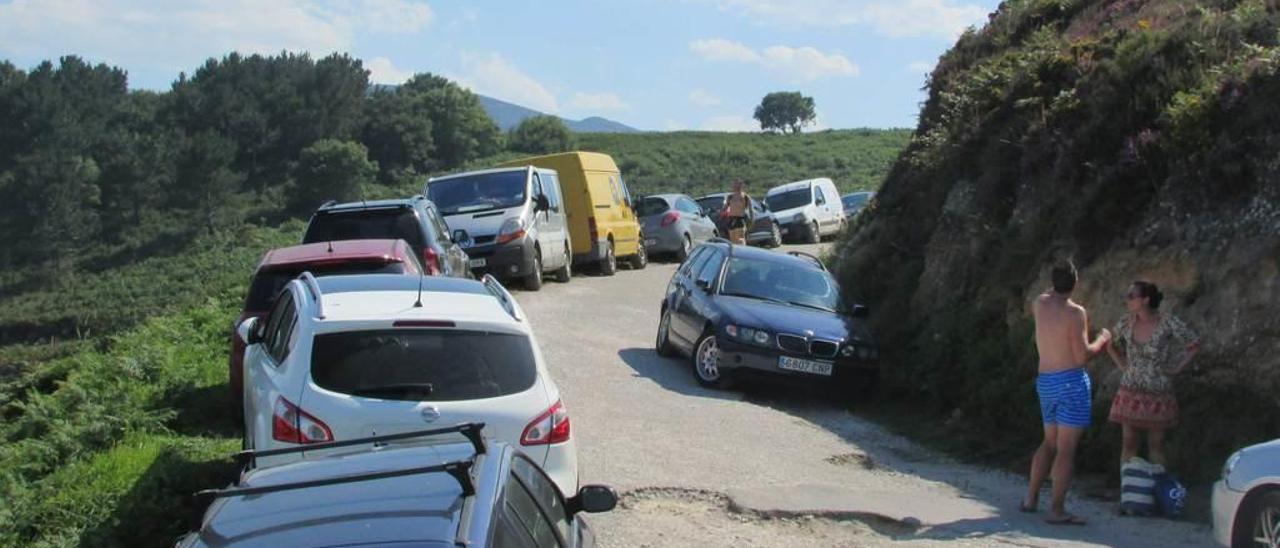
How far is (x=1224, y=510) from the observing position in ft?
26.1

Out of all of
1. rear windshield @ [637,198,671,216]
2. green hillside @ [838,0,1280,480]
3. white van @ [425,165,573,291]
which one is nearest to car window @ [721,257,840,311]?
green hillside @ [838,0,1280,480]

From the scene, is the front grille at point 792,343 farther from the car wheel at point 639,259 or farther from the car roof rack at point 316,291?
the car wheel at point 639,259

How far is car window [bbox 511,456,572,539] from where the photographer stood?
509cm

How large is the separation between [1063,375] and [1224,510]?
1848 millimetres

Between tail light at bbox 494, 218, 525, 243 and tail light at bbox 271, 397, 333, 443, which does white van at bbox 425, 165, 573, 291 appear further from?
tail light at bbox 271, 397, 333, 443

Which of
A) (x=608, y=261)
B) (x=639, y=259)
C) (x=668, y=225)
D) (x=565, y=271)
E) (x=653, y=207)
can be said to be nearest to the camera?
(x=565, y=271)

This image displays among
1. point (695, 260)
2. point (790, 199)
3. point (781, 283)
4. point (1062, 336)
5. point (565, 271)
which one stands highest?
point (790, 199)

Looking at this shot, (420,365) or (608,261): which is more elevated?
(420,365)

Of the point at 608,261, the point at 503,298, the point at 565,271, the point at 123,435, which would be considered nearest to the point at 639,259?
the point at 608,261

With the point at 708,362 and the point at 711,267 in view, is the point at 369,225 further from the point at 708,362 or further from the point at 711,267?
the point at 711,267

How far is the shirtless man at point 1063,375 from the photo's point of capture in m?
9.59

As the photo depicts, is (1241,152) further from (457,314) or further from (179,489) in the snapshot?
(179,489)

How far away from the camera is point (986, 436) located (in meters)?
13.1

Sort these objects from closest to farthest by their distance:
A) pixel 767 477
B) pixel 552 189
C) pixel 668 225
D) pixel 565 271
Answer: pixel 767 477 < pixel 552 189 < pixel 565 271 < pixel 668 225
